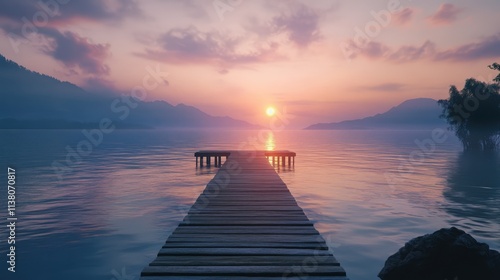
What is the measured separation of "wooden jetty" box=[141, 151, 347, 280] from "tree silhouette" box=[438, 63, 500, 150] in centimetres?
5640

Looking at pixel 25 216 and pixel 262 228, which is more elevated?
pixel 262 228

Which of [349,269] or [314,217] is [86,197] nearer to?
[314,217]

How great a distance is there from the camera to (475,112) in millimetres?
55312

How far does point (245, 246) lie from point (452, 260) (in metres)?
4.58

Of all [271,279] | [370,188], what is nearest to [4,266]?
[271,279]

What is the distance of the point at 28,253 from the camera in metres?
10.5

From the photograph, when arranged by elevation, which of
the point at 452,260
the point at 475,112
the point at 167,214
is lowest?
the point at 167,214

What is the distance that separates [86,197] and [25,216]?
4199mm

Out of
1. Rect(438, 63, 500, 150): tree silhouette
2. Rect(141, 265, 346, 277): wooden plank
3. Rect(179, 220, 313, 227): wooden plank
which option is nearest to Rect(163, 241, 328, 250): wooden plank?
Rect(141, 265, 346, 277): wooden plank

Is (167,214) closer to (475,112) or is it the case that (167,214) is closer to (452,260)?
(452,260)

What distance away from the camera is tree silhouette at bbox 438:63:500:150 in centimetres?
5450

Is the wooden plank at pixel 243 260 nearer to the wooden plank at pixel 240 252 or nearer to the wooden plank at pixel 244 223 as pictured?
the wooden plank at pixel 240 252
